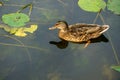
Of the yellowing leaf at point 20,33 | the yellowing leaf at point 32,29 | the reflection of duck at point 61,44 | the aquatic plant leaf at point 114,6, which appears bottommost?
the reflection of duck at point 61,44

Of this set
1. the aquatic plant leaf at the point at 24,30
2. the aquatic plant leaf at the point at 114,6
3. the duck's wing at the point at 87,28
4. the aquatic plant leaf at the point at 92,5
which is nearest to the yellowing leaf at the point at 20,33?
the aquatic plant leaf at the point at 24,30

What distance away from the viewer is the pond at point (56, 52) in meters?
5.25

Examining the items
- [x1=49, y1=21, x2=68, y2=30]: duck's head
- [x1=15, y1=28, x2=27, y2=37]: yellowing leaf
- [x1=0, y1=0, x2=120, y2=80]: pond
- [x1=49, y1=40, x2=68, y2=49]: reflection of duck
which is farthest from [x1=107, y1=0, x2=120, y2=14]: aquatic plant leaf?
[x1=15, y1=28, x2=27, y2=37]: yellowing leaf

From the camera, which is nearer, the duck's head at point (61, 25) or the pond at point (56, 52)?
the pond at point (56, 52)

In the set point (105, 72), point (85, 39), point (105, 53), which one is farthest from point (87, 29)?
point (105, 72)

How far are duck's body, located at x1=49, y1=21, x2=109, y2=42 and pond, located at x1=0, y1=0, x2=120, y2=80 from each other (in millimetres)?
108

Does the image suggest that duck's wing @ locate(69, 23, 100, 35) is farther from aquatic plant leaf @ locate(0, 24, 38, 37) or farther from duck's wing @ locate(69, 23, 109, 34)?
aquatic plant leaf @ locate(0, 24, 38, 37)

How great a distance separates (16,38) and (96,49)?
1.37 metres

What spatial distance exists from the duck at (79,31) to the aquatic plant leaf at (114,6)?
2.23 feet

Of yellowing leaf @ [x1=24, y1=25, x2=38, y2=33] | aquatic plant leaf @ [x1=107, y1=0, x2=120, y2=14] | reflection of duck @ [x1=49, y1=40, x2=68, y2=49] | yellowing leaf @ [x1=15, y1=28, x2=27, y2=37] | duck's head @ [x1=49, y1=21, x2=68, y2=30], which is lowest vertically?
reflection of duck @ [x1=49, y1=40, x2=68, y2=49]

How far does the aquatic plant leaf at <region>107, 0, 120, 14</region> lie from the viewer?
21.4 feet

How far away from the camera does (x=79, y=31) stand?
19.8 ft

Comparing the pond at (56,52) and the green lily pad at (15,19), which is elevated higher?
the green lily pad at (15,19)

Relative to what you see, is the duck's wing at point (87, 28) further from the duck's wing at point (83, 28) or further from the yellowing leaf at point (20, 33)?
the yellowing leaf at point (20, 33)
